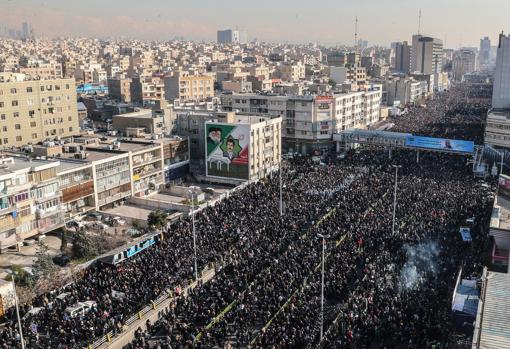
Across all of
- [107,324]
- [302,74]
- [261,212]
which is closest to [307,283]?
[107,324]

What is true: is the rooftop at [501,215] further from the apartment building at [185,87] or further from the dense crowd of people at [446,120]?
the apartment building at [185,87]

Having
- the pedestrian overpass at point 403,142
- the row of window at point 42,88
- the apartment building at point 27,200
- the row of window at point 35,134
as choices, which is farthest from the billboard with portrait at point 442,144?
the row of window at point 42,88

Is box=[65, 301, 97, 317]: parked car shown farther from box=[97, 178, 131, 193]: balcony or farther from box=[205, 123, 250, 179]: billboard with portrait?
box=[205, 123, 250, 179]: billboard with portrait

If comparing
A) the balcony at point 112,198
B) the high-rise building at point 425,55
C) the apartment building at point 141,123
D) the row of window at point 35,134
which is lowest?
the balcony at point 112,198

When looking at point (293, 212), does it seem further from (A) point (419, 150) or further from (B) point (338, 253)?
(A) point (419, 150)

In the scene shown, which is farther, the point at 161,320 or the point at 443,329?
the point at 161,320
